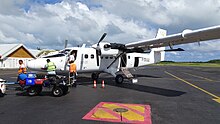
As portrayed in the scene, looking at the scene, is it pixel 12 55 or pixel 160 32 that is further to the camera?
pixel 12 55

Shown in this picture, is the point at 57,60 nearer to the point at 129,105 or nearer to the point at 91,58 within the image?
the point at 91,58

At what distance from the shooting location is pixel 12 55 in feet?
136

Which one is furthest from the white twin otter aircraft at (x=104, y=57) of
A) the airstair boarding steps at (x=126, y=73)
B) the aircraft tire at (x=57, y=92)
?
the aircraft tire at (x=57, y=92)

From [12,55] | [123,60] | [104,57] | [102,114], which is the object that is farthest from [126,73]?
[12,55]

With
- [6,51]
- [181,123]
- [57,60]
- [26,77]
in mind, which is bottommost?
[181,123]

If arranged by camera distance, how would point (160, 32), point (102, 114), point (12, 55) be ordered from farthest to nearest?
point (12, 55) → point (160, 32) → point (102, 114)

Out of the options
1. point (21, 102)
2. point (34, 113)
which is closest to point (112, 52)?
Result: point (21, 102)

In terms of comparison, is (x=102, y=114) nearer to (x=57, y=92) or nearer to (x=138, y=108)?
(x=138, y=108)

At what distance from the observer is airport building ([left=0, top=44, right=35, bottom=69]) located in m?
39.9

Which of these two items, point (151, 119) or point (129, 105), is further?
point (129, 105)

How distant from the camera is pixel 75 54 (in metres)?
15.0

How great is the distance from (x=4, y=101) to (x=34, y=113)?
8.98 feet

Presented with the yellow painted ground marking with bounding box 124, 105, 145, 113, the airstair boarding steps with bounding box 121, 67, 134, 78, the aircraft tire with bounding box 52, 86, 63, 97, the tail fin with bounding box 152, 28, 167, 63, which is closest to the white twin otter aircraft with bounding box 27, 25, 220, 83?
the airstair boarding steps with bounding box 121, 67, 134, 78

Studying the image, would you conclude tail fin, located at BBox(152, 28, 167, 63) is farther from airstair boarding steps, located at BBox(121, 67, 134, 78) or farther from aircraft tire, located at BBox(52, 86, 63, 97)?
aircraft tire, located at BBox(52, 86, 63, 97)
